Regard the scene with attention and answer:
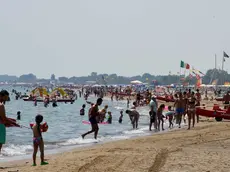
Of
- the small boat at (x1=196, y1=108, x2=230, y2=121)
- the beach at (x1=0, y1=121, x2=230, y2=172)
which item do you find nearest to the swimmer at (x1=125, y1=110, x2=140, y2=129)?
the small boat at (x1=196, y1=108, x2=230, y2=121)

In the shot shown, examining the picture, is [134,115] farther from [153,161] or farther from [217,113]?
[153,161]

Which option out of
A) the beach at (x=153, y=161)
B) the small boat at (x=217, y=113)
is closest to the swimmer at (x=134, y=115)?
the small boat at (x=217, y=113)

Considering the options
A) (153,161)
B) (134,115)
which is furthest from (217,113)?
(153,161)

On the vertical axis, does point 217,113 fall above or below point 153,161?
above

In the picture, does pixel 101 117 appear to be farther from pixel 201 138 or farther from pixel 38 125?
pixel 38 125

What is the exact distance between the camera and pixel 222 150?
9758 mm

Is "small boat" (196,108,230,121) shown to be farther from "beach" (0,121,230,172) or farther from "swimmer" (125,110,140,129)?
"beach" (0,121,230,172)

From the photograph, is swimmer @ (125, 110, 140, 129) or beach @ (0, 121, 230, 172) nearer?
beach @ (0, 121, 230, 172)

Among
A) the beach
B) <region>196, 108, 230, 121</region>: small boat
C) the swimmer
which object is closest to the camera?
the beach

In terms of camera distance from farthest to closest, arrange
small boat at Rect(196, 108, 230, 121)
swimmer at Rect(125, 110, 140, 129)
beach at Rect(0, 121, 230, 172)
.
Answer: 1. swimmer at Rect(125, 110, 140, 129)
2. small boat at Rect(196, 108, 230, 121)
3. beach at Rect(0, 121, 230, 172)

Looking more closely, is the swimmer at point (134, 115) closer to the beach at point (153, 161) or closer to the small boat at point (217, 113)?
the small boat at point (217, 113)

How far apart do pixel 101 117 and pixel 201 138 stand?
10.3 metres

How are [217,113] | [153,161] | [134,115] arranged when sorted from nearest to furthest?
[153,161] < [217,113] < [134,115]

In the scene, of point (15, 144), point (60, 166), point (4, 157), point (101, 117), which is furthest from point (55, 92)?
point (60, 166)
